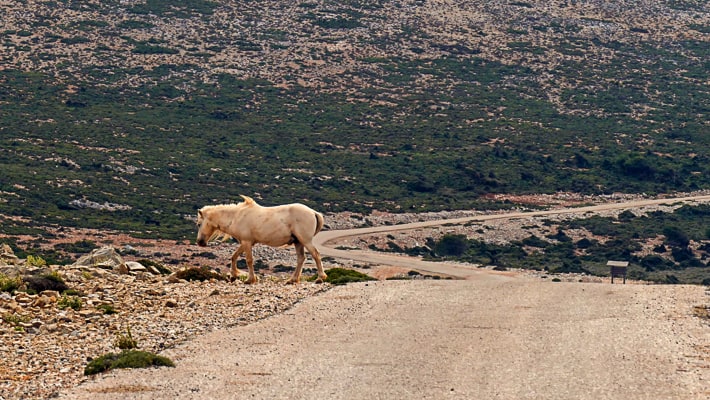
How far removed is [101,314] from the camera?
26.5 meters

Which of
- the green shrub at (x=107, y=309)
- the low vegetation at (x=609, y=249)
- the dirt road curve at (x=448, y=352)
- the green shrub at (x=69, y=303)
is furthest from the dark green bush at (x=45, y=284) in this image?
the low vegetation at (x=609, y=249)

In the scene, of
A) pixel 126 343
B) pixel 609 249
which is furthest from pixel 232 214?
pixel 609 249

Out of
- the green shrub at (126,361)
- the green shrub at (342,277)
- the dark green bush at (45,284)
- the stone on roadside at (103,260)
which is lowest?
the green shrub at (342,277)

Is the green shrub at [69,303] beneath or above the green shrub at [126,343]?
beneath

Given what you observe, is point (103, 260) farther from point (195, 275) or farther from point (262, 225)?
point (262, 225)

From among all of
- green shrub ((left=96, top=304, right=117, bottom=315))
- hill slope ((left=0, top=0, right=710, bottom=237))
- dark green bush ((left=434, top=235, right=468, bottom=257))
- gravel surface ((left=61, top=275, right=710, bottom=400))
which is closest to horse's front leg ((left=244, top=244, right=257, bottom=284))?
gravel surface ((left=61, top=275, right=710, bottom=400))

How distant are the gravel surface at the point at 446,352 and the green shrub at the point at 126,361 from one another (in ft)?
0.92

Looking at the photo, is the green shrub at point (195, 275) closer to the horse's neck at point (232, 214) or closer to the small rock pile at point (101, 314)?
the small rock pile at point (101, 314)

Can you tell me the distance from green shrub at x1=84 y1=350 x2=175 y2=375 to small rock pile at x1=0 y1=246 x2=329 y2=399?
336mm

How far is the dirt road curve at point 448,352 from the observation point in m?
19.4

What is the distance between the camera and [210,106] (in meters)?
124

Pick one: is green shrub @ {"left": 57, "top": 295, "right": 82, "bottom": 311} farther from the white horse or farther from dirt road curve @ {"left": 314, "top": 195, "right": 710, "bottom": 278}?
dirt road curve @ {"left": 314, "top": 195, "right": 710, "bottom": 278}

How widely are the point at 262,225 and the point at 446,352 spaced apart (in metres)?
10.9

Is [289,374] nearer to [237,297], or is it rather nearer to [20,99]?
[237,297]
